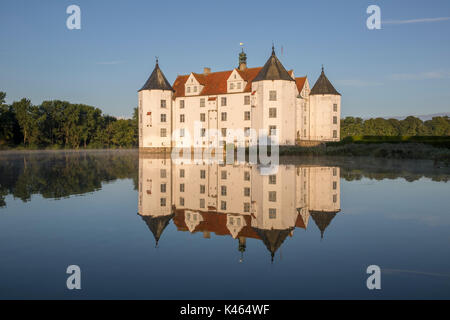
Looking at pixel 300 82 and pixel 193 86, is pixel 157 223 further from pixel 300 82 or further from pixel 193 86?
pixel 300 82

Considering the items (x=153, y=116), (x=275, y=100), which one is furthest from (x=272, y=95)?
(x=153, y=116)

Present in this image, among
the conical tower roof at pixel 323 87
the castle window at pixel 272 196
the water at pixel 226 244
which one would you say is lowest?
the water at pixel 226 244

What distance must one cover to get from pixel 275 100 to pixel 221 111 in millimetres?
9003

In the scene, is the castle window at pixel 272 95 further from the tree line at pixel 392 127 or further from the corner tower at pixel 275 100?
the tree line at pixel 392 127

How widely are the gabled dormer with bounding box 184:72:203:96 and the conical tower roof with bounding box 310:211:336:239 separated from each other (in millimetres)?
41393

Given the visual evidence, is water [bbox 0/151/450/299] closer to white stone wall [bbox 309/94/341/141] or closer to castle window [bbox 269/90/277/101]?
castle window [bbox 269/90/277/101]

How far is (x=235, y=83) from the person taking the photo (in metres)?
45.4

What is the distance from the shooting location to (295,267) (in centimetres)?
462

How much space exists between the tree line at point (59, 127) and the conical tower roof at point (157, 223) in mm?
60952

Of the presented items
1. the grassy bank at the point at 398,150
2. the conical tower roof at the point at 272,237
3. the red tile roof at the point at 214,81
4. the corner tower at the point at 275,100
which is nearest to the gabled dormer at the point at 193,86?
the red tile roof at the point at 214,81

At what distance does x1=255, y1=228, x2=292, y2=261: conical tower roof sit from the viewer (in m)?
5.56

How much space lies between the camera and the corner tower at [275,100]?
39.8 meters
